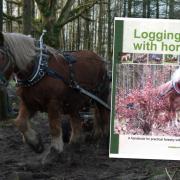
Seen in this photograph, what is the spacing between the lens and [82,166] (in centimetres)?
600

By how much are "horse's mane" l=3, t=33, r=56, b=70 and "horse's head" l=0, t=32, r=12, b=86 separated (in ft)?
0.17

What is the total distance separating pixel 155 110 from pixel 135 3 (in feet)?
79.4

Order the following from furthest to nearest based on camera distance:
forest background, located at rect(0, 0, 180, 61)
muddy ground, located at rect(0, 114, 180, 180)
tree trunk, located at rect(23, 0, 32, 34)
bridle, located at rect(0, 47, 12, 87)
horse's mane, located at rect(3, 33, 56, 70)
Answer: forest background, located at rect(0, 0, 180, 61) → tree trunk, located at rect(23, 0, 32, 34) → horse's mane, located at rect(3, 33, 56, 70) → bridle, located at rect(0, 47, 12, 87) → muddy ground, located at rect(0, 114, 180, 180)

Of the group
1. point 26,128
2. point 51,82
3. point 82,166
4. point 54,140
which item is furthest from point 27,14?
point 82,166

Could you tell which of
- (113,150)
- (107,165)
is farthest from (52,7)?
(113,150)

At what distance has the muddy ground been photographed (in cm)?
533

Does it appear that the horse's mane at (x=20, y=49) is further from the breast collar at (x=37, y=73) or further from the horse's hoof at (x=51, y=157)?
the horse's hoof at (x=51, y=157)

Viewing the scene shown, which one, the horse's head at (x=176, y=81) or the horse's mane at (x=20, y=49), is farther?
the horse's mane at (x=20, y=49)

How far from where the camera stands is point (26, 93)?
227 inches

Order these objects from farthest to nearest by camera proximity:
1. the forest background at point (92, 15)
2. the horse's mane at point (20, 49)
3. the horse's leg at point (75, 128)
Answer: the forest background at point (92, 15)
the horse's leg at point (75, 128)
the horse's mane at point (20, 49)

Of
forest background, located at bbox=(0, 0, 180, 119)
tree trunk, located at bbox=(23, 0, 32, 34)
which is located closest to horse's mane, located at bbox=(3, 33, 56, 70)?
tree trunk, located at bbox=(23, 0, 32, 34)

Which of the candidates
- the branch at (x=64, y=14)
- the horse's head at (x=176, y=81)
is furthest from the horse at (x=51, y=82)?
the branch at (x=64, y=14)

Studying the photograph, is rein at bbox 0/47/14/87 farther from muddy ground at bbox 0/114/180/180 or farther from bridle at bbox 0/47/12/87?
muddy ground at bbox 0/114/180/180

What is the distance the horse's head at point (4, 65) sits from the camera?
17.9 feet
